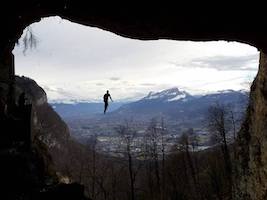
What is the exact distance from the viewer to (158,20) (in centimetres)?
1466

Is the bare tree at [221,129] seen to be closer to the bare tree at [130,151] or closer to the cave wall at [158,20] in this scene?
the bare tree at [130,151]

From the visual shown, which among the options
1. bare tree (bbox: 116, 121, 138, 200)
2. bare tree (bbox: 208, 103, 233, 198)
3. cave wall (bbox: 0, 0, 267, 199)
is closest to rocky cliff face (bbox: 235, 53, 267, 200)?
cave wall (bbox: 0, 0, 267, 199)

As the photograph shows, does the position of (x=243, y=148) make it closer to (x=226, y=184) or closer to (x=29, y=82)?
(x=226, y=184)

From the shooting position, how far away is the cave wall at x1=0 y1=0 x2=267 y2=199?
13.5 metres

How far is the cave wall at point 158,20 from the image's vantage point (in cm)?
1354

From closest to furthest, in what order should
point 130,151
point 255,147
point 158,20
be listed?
point 158,20 < point 255,147 < point 130,151

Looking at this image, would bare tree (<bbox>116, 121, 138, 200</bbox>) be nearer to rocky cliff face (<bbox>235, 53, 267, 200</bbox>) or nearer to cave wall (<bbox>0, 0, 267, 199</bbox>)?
rocky cliff face (<bbox>235, 53, 267, 200</bbox>)

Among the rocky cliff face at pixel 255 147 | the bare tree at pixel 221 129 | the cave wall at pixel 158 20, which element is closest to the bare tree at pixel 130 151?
the bare tree at pixel 221 129

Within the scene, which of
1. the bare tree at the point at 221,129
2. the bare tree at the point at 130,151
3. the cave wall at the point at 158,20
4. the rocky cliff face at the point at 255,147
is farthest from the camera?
the bare tree at the point at 221,129

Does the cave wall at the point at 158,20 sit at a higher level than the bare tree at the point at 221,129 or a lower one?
higher

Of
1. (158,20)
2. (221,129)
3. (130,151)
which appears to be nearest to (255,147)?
(158,20)

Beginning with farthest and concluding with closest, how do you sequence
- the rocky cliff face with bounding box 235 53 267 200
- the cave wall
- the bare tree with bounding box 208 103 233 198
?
the bare tree with bounding box 208 103 233 198
the rocky cliff face with bounding box 235 53 267 200
the cave wall

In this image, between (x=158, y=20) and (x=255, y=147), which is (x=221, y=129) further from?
(x=158, y=20)

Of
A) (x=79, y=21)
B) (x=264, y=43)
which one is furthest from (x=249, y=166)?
(x=79, y=21)
